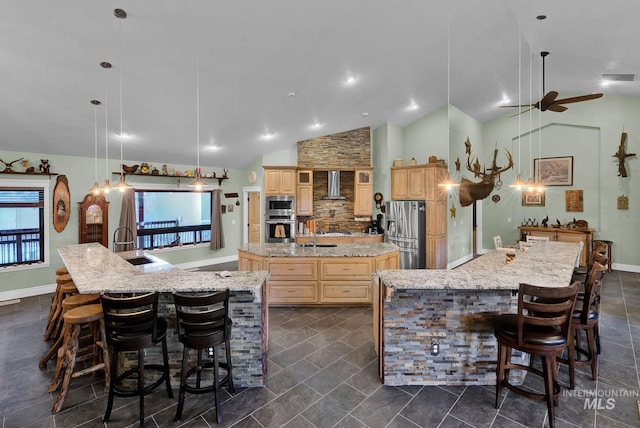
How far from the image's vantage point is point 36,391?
2705 mm

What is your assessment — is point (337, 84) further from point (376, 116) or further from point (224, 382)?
point (224, 382)

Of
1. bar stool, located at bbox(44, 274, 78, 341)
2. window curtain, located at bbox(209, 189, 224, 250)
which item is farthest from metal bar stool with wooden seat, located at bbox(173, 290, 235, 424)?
window curtain, located at bbox(209, 189, 224, 250)

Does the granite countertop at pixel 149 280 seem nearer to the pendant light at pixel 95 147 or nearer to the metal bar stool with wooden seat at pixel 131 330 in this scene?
the metal bar stool with wooden seat at pixel 131 330

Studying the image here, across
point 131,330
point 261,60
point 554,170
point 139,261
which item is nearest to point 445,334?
point 131,330

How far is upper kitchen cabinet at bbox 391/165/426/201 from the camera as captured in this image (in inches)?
276

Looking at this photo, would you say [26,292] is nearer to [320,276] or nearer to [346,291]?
[320,276]

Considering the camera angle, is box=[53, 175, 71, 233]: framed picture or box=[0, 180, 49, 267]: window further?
box=[53, 175, 71, 233]: framed picture

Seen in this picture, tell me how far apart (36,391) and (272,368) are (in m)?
2.05

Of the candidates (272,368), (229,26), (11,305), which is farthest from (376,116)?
(11,305)

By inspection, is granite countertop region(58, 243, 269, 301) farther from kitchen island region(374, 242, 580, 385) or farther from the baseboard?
the baseboard

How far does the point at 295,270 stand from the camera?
462cm

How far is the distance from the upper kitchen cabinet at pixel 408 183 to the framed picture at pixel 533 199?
3.72 metres

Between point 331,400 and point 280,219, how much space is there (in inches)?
193

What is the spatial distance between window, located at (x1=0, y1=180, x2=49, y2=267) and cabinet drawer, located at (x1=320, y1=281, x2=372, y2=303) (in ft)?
17.6
